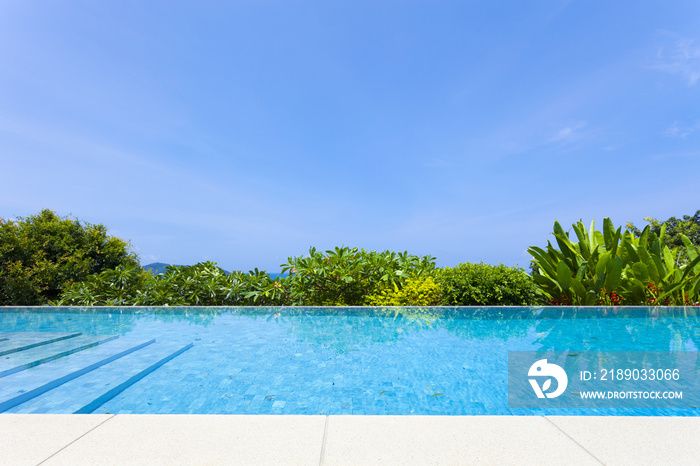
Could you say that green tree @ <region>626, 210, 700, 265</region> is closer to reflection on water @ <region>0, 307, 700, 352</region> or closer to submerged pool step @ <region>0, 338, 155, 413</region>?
reflection on water @ <region>0, 307, 700, 352</region>

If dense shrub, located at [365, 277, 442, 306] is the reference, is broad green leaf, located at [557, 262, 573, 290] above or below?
above

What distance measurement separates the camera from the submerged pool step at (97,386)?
305cm

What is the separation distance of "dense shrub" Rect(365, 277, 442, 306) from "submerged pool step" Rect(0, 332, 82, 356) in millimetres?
5829

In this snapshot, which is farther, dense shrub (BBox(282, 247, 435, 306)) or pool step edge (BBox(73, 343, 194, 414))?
dense shrub (BBox(282, 247, 435, 306))

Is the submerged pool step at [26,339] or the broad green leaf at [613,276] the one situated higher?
the broad green leaf at [613,276]

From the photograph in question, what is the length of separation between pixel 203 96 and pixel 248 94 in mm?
1825

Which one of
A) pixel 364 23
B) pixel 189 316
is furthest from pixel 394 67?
pixel 189 316

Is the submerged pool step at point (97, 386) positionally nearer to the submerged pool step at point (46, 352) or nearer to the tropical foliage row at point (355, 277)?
the submerged pool step at point (46, 352)

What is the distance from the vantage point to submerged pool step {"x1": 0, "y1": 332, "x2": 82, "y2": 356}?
15.9 feet

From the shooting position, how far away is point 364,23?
10906 mm
